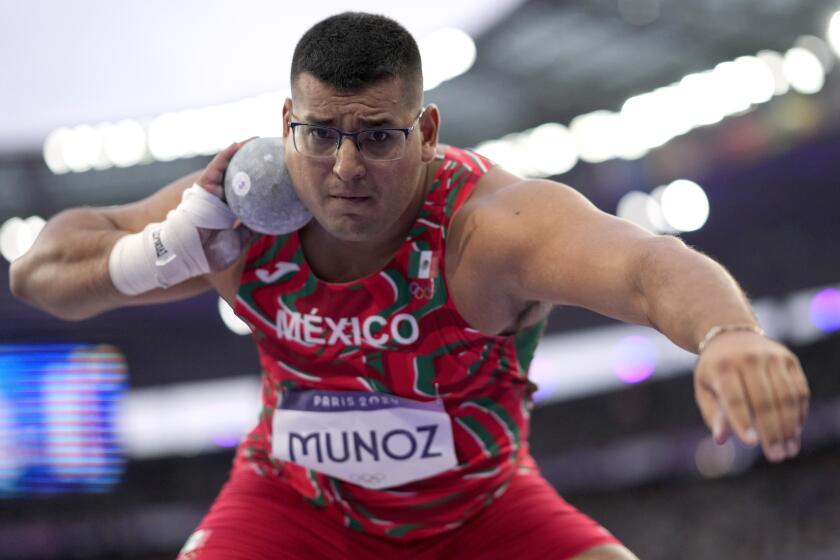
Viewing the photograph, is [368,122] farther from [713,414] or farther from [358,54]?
[713,414]

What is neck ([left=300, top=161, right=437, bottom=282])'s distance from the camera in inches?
113

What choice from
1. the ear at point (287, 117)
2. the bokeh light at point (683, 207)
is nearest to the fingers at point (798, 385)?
the ear at point (287, 117)

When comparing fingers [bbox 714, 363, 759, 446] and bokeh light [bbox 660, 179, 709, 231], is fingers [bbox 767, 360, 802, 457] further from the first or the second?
bokeh light [bbox 660, 179, 709, 231]

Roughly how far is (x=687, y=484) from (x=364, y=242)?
17.0 m

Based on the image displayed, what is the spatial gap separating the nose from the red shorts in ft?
3.43

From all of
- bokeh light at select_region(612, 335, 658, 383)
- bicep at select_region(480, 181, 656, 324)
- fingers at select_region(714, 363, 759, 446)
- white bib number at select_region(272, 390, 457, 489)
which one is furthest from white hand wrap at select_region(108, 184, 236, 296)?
bokeh light at select_region(612, 335, 658, 383)

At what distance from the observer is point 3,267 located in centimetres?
1798

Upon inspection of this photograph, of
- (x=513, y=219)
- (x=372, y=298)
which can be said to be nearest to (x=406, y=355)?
(x=372, y=298)

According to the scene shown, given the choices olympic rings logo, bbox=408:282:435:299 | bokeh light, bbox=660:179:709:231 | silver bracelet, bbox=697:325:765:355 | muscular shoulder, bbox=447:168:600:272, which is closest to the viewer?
silver bracelet, bbox=697:325:765:355

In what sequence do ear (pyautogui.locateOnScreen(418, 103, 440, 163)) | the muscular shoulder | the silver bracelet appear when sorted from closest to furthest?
the silver bracelet
the muscular shoulder
ear (pyautogui.locateOnScreen(418, 103, 440, 163))

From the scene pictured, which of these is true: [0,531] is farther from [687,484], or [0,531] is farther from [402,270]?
[402,270]

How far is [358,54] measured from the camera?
264 centimetres

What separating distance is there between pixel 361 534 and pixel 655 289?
1.36 m

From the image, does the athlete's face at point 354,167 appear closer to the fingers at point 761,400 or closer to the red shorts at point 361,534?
the red shorts at point 361,534
